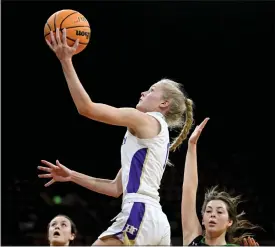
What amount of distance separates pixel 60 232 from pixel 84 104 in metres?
3.68

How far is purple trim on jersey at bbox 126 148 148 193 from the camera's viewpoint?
3.55 m

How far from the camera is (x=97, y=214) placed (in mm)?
10141

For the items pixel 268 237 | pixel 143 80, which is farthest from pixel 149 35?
pixel 268 237

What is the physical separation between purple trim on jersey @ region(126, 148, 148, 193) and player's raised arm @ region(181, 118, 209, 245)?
1.45 meters

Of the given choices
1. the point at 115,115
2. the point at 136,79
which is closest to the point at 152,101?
the point at 115,115

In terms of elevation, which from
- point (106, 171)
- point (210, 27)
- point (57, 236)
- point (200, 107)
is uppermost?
point (210, 27)

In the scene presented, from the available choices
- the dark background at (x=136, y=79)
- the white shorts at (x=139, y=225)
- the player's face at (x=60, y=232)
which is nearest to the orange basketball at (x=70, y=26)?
the white shorts at (x=139, y=225)

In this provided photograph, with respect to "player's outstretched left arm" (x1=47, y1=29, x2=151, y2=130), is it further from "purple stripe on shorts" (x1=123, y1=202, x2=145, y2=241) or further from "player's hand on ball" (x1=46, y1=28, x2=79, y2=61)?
"purple stripe on shorts" (x1=123, y1=202, x2=145, y2=241)

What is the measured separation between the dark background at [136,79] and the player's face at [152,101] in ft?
21.6

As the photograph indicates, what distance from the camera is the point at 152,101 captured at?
154 inches

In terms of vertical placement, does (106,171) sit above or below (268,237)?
above

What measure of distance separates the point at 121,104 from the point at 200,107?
143cm

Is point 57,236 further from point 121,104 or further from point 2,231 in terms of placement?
point 121,104

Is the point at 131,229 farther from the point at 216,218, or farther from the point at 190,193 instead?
the point at 216,218
